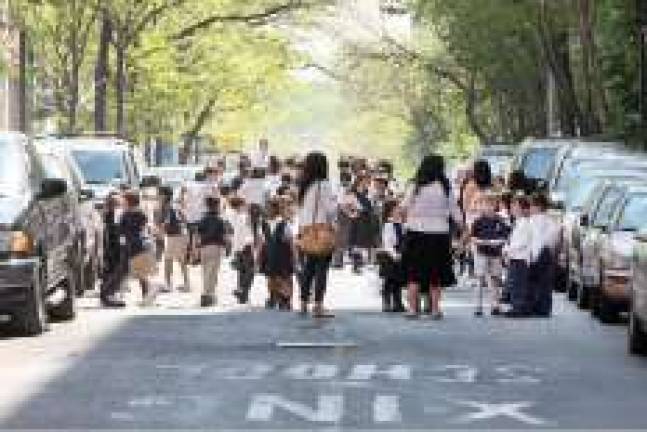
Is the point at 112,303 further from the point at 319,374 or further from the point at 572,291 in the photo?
the point at 319,374

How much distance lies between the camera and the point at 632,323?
63.2ft

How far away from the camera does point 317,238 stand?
23.5 metres

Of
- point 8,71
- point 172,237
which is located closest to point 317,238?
point 172,237

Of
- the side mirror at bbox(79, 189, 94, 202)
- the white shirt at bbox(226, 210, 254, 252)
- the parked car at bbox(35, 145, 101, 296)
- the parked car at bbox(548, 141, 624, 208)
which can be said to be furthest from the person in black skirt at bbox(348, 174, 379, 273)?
the side mirror at bbox(79, 189, 94, 202)

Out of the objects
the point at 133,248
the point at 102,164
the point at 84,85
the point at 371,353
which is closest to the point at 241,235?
the point at 133,248

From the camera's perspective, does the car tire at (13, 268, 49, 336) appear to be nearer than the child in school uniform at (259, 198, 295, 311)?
Yes

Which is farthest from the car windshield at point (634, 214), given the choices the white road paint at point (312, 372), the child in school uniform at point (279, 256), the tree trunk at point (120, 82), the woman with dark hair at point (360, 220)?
the tree trunk at point (120, 82)

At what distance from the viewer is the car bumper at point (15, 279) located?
20172mm

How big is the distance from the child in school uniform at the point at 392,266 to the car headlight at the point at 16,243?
5.45 metres

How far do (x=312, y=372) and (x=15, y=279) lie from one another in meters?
3.91

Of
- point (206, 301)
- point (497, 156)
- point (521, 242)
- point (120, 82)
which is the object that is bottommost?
point (206, 301)

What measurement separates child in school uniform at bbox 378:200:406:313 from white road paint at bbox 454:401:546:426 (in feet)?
31.1

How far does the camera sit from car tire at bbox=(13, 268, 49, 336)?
20688mm

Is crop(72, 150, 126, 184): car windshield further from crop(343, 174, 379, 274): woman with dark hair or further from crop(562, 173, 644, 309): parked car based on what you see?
crop(562, 173, 644, 309): parked car
